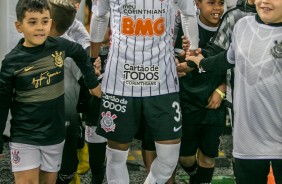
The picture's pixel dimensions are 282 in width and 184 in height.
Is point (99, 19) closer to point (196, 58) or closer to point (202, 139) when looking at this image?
point (196, 58)

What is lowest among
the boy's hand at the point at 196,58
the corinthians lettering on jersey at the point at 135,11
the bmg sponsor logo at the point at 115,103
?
the bmg sponsor logo at the point at 115,103

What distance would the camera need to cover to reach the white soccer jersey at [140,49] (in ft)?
11.8

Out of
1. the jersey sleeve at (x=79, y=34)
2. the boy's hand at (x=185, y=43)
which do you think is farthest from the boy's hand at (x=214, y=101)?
the jersey sleeve at (x=79, y=34)

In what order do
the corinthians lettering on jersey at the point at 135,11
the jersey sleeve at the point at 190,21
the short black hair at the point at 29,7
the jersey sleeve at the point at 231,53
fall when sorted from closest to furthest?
the jersey sleeve at the point at 231,53
the short black hair at the point at 29,7
the corinthians lettering on jersey at the point at 135,11
the jersey sleeve at the point at 190,21

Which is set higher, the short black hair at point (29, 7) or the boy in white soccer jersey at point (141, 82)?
the short black hair at point (29, 7)

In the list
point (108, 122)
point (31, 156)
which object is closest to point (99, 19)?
point (108, 122)

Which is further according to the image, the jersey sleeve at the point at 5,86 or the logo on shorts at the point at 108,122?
the logo on shorts at the point at 108,122

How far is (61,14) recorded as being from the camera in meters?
3.95

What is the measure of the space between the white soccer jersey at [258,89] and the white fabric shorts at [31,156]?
119 cm

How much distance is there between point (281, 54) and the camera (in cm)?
297

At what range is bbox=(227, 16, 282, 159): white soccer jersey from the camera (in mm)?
3002

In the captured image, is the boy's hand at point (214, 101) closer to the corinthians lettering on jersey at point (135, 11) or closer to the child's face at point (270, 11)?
the corinthians lettering on jersey at point (135, 11)

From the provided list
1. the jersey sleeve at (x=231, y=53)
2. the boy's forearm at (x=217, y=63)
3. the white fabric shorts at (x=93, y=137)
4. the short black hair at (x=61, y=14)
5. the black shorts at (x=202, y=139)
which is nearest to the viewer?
the jersey sleeve at (x=231, y=53)

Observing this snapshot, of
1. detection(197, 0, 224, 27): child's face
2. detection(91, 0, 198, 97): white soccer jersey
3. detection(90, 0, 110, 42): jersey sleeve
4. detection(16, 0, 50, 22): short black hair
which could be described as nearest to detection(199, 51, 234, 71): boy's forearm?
detection(91, 0, 198, 97): white soccer jersey
